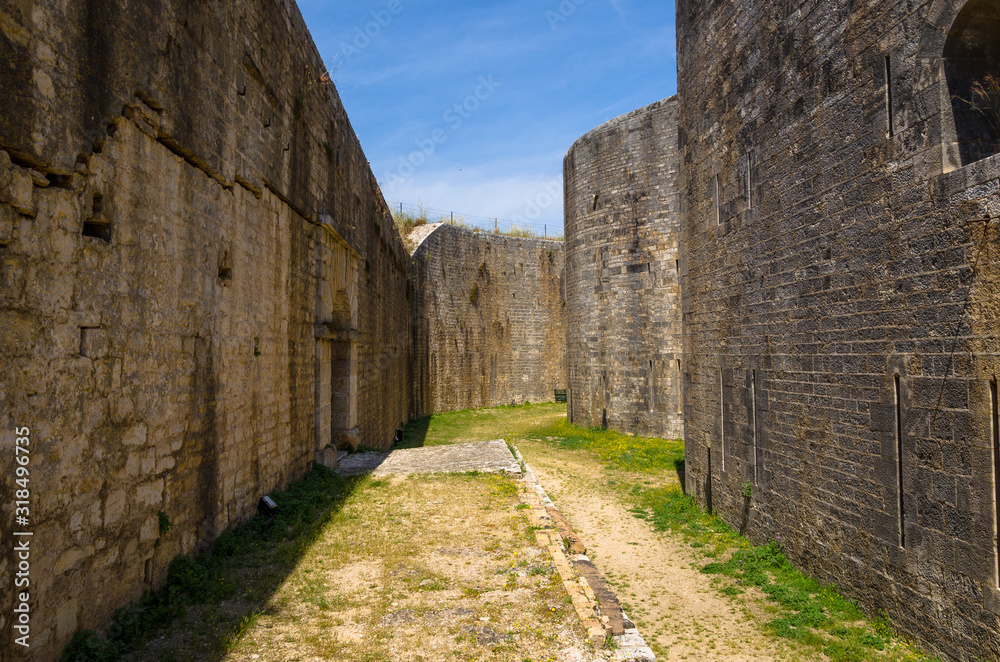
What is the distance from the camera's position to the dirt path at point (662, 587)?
511 centimetres

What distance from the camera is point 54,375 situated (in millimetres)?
3252

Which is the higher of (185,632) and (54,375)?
(54,375)

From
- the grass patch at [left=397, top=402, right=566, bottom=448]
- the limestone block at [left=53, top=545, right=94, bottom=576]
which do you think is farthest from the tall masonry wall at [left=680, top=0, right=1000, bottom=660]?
the grass patch at [left=397, top=402, right=566, bottom=448]

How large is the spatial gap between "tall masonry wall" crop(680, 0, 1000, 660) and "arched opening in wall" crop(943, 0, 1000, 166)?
0.05 ft

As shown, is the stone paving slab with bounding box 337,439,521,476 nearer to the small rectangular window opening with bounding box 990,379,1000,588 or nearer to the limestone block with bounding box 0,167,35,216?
the small rectangular window opening with bounding box 990,379,1000,588

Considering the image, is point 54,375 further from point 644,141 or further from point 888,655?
point 644,141

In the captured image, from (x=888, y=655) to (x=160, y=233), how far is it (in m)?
6.52

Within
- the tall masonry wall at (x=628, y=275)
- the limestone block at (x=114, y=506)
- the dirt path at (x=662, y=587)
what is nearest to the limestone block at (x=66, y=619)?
the limestone block at (x=114, y=506)

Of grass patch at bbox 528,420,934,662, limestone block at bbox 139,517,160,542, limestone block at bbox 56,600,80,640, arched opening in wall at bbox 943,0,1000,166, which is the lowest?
grass patch at bbox 528,420,934,662

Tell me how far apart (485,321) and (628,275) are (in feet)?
31.7

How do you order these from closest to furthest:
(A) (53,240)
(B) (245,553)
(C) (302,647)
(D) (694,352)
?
1. (A) (53,240)
2. (C) (302,647)
3. (B) (245,553)
4. (D) (694,352)

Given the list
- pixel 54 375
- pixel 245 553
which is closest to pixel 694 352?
pixel 245 553

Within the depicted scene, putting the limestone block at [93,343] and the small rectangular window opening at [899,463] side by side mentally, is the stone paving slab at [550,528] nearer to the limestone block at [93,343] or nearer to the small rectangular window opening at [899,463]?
the small rectangular window opening at [899,463]

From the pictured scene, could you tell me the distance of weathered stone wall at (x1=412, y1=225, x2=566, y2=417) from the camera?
22.7 metres
